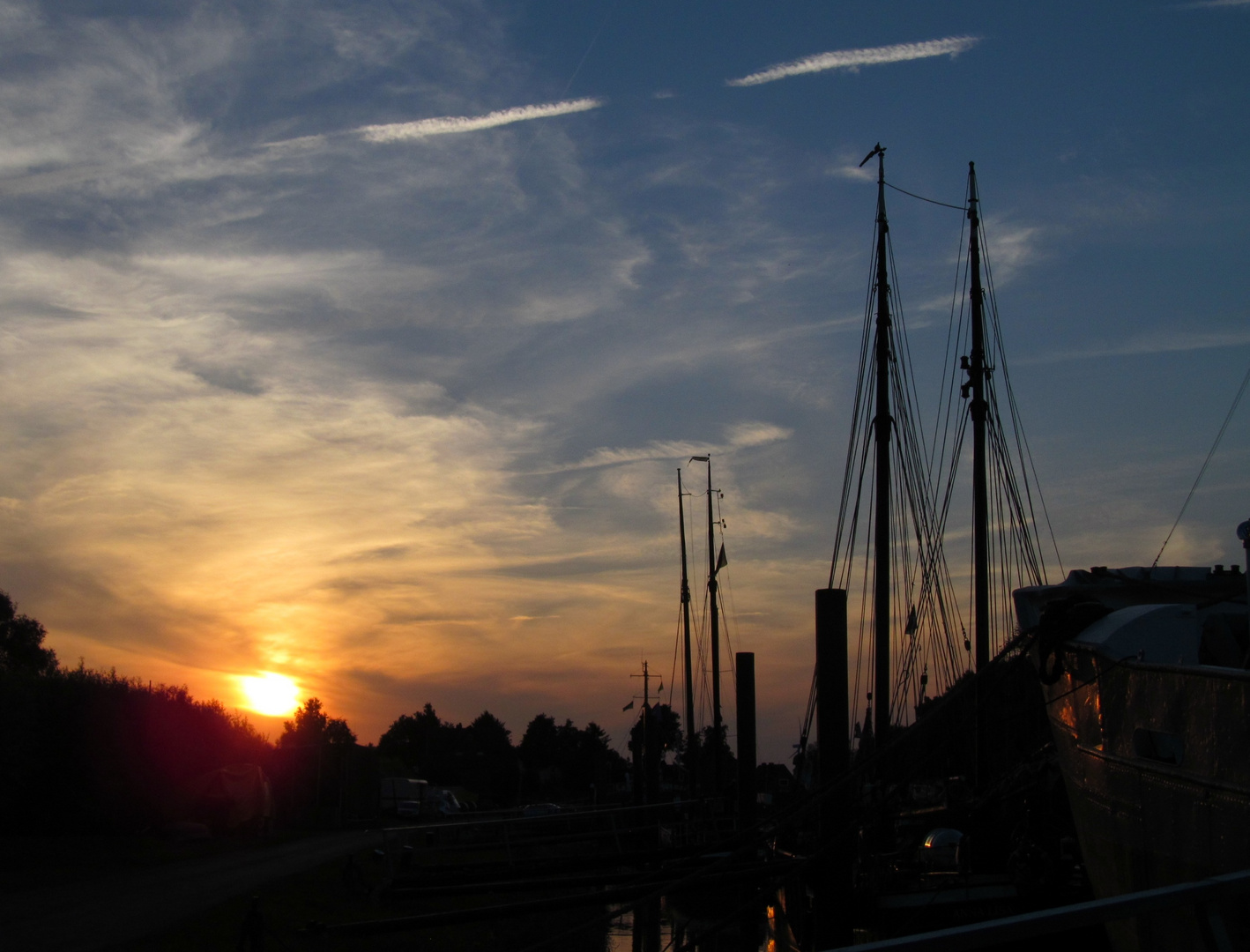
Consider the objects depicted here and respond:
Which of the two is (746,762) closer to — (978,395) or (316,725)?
(978,395)

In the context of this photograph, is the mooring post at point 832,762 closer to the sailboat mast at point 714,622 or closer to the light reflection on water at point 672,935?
the light reflection on water at point 672,935

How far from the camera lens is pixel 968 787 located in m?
20.5

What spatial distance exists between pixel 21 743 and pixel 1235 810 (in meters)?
42.9

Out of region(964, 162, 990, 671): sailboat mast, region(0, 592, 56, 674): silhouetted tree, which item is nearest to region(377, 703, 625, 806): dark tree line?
region(0, 592, 56, 674): silhouetted tree

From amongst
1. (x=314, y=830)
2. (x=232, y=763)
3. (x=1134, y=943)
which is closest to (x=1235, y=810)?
(x=1134, y=943)

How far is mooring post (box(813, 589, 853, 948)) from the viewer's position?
11.0 metres

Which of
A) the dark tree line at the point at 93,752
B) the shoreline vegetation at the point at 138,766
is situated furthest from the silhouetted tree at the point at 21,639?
the dark tree line at the point at 93,752

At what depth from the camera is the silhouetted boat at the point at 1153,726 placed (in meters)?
7.36

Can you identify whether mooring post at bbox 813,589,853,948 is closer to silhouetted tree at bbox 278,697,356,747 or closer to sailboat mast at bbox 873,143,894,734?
sailboat mast at bbox 873,143,894,734

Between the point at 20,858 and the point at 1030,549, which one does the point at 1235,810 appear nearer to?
the point at 1030,549

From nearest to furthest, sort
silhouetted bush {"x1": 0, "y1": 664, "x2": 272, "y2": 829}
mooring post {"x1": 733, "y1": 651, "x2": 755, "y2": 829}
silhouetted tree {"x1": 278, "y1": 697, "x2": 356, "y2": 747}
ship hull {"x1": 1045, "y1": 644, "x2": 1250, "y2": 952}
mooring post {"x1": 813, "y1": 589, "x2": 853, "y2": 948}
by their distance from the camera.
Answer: ship hull {"x1": 1045, "y1": 644, "x2": 1250, "y2": 952}, mooring post {"x1": 813, "y1": 589, "x2": 853, "y2": 948}, mooring post {"x1": 733, "y1": 651, "x2": 755, "y2": 829}, silhouetted bush {"x1": 0, "y1": 664, "x2": 272, "y2": 829}, silhouetted tree {"x1": 278, "y1": 697, "x2": 356, "y2": 747}

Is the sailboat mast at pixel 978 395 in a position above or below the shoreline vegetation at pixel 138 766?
above

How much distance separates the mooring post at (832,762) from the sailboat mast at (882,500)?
40.4 ft

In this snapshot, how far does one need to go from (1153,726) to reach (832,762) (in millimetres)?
3598
